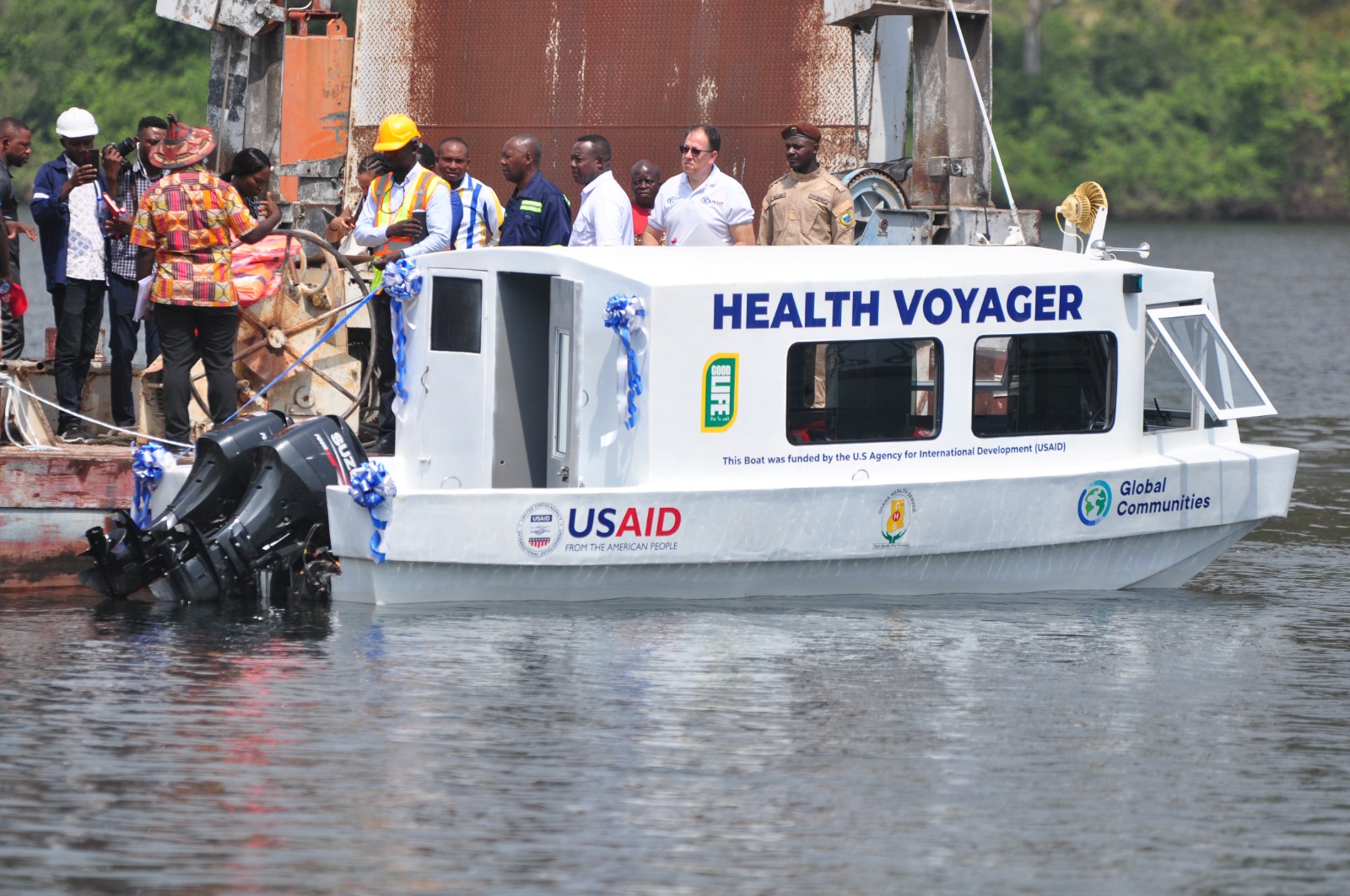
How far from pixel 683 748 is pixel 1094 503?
3.89 meters

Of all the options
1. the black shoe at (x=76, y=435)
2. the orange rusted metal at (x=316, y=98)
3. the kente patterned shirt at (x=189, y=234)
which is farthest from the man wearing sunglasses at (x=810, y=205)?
the orange rusted metal at (x=316, y=98)

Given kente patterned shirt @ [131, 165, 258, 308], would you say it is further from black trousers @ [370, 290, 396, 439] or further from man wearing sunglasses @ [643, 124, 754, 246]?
man wearing sunglasses @ [643, 124, 754, 246]

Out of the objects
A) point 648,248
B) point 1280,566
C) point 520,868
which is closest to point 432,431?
point 648,248

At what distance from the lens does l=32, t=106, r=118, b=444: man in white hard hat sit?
40.9 ft

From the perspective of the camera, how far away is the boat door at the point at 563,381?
10.8 metres

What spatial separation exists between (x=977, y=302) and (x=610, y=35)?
21.3ft

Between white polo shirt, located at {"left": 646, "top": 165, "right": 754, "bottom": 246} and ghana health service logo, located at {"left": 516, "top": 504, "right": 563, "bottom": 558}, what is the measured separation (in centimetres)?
265

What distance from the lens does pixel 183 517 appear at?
10.9 m

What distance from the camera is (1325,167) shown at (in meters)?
77.8

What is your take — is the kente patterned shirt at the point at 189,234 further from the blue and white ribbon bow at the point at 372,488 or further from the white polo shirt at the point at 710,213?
the white polo shirt at the point at 710,213

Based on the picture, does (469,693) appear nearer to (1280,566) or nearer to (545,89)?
(1280,566)

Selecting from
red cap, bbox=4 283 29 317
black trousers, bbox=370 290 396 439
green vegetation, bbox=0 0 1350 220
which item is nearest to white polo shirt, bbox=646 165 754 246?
black trousers, bbox=370 290 396 439

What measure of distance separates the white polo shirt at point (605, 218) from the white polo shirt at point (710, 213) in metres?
0.47

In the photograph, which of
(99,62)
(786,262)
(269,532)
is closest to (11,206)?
(269,532)
